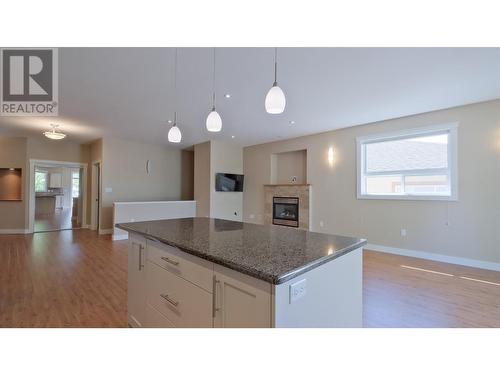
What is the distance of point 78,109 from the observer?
13.6 feet

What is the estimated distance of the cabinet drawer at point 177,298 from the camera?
1.30 meters

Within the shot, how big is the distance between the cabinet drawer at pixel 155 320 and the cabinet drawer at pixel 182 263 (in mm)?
339

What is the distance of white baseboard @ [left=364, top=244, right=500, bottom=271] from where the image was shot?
3617 mm

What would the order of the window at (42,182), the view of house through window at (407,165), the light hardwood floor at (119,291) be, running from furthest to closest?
the window at (42,182)
the view of house through window at (407,165)
the light hardwood floor at (119,291)

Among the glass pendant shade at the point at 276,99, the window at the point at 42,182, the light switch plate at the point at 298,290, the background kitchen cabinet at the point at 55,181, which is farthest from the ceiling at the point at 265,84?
the window at the point at 42,182

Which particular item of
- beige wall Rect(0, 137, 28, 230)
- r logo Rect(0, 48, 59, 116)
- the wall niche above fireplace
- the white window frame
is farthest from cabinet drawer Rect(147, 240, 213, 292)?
beige wall Rect(0, 137, 28, 230)

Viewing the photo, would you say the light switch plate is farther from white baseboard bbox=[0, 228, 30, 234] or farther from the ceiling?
white baseboard bbox=[0, 228, 30, 234]

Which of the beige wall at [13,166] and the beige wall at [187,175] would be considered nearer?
the beige wall at [13,166]

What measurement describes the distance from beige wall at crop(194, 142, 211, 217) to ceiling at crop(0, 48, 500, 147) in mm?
1714

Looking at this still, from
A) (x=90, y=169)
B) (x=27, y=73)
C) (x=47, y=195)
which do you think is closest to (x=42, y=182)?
(x=47, y=195)

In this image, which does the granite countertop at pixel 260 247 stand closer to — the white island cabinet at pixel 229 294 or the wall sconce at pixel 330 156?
the white island cabinet at pixel 229 294
